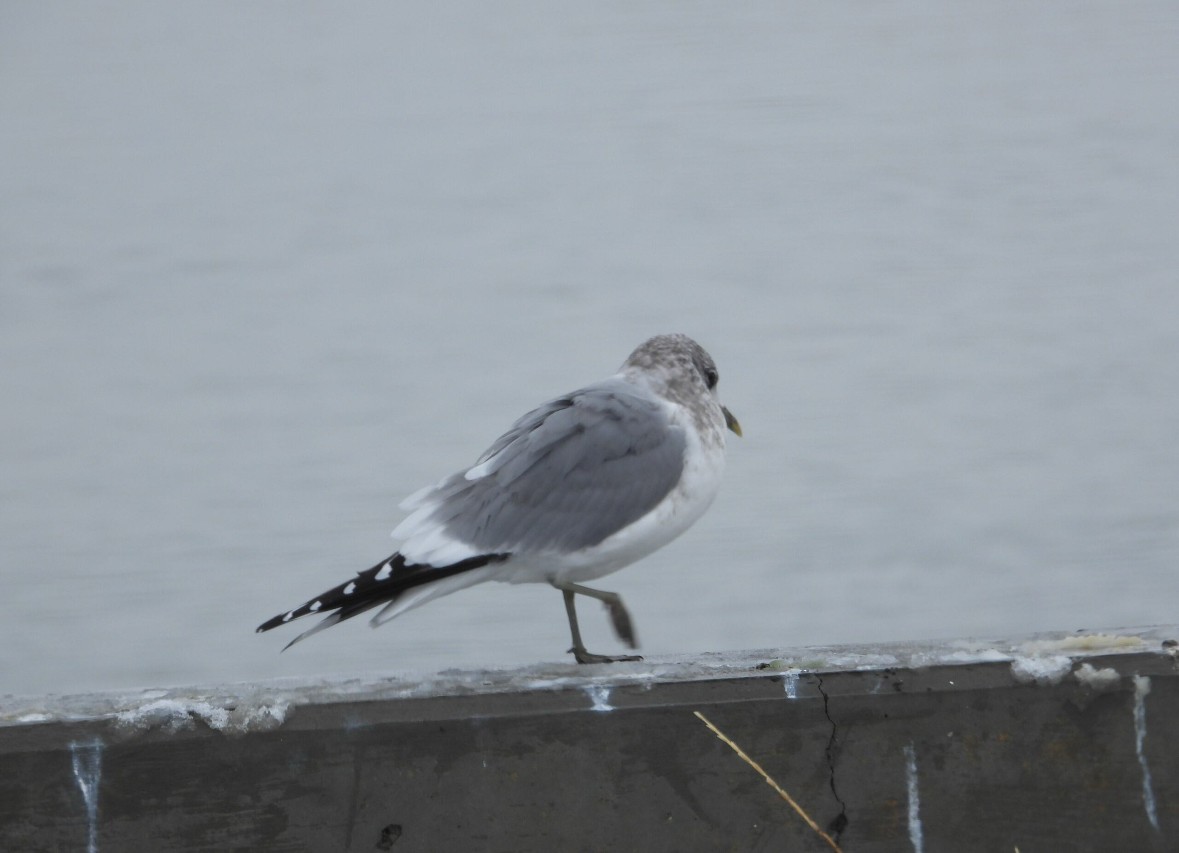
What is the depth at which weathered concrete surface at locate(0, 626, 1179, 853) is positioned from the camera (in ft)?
5.82

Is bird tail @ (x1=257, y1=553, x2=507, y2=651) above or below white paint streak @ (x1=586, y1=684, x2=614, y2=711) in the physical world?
above

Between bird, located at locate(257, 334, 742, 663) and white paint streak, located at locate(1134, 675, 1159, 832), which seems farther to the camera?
bird, located at locate(257, 334, 742, 663)

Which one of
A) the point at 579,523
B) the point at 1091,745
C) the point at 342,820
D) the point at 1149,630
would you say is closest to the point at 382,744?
the point at 342,820

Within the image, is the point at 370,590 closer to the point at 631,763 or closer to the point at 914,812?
the point at 631,763

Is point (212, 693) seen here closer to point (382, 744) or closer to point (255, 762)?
point (255, 762)

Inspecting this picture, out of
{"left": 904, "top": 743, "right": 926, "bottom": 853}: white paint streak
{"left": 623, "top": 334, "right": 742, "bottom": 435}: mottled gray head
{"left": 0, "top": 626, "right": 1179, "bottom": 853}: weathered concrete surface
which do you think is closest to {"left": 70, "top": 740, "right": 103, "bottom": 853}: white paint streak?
{"left": 0, "top": 626, "right": 1179, "bottom": 853}: weathered concrete surface

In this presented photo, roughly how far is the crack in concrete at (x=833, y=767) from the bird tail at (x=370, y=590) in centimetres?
67

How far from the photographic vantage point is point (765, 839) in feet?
5.99

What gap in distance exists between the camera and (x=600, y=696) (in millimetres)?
1810

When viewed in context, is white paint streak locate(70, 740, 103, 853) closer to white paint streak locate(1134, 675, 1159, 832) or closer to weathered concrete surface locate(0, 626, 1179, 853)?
weathered concrete surface locate(0, 626, 1179, 853)

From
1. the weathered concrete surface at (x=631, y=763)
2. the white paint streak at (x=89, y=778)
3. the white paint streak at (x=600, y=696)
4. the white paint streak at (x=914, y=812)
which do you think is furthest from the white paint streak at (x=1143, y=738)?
the white paint streak at (x=89, y=778)

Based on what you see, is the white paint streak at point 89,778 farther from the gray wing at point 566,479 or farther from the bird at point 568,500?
the gray wing at point 566,479

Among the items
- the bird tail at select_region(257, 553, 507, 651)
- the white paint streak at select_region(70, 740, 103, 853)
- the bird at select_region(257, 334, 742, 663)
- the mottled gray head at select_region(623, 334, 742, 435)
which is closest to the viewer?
the white paint streak at select_region(70, 740, 103, 853)

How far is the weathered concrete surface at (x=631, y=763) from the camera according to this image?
1.77 meters
